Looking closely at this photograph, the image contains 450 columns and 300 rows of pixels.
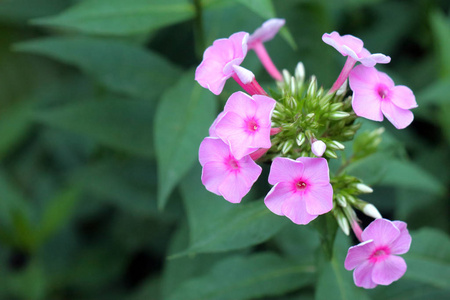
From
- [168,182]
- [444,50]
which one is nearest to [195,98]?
[168,182]

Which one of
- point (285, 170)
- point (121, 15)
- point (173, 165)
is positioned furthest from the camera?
point (121, 15)

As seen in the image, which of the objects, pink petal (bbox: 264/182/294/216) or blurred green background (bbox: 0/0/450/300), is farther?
blurred green background (bbox: 0/0/450/300)

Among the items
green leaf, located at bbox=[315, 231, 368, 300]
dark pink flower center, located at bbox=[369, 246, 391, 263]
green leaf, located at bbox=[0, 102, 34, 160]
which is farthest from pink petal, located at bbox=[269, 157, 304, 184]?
green leaf, located at bbox=[0, 102, 34, 160]

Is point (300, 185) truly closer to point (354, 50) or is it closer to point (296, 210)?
point (296, 210)

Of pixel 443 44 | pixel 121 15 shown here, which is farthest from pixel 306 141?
pixel 443 44

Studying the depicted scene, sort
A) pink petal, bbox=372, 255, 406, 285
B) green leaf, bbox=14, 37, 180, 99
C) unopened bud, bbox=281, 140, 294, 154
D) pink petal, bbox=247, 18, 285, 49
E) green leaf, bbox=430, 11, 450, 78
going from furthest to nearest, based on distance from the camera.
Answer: green leaf, bbox=430, 11, 450, 78
green leaf, bbox=14, 37, 180, 99
pink petal, bbox=247, 18, 285, 49
unopened bud, bbox=281, 140, 294, 154
pink petal, bbox=372, 255, 406, 285

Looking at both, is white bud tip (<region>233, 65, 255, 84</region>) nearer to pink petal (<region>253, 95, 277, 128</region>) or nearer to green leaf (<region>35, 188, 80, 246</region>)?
pink petal (<region>253, 95, 277, 128</region>)
